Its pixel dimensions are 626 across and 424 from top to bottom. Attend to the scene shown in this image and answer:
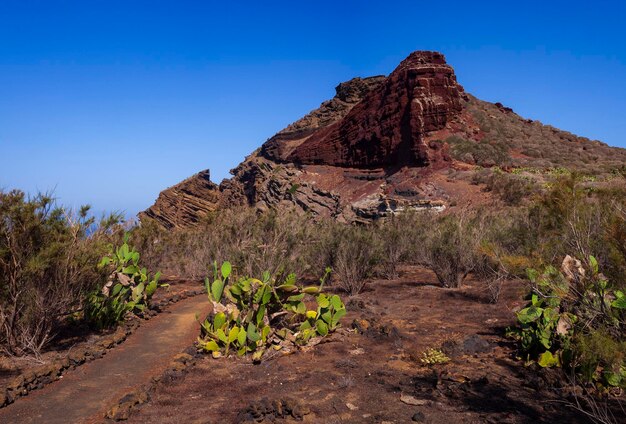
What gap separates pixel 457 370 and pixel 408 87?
38.4m

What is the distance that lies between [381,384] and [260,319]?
2790 mm

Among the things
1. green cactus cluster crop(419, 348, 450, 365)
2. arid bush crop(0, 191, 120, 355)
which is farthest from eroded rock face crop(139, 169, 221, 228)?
green cactus cluster crop(419, 348, 450, 365)

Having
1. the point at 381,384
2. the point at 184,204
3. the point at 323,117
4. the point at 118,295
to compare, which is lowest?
the point at 381,384

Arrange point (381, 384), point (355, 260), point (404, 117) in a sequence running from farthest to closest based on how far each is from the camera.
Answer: point (404, 117) < point (355, 260) < point (381, 384)

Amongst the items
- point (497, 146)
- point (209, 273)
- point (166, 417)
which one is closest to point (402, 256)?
point (209, 273)

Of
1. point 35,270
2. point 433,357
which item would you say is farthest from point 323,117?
point 433,357

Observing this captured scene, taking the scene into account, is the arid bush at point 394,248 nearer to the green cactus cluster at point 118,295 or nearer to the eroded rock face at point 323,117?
the green cactus cluster at point 118,295

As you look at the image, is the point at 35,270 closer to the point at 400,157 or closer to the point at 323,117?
the point at 400,157

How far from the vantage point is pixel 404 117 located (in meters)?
40.3

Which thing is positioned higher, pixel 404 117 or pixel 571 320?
pixel 404 117

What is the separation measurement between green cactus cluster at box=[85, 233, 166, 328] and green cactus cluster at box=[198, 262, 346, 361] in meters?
3.14

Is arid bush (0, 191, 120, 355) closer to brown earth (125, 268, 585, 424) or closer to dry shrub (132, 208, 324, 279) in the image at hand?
brown earth (125, 268, 585, 424)

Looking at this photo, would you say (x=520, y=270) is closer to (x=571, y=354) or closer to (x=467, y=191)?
(x=571, y=354)

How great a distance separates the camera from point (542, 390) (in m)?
5.35
